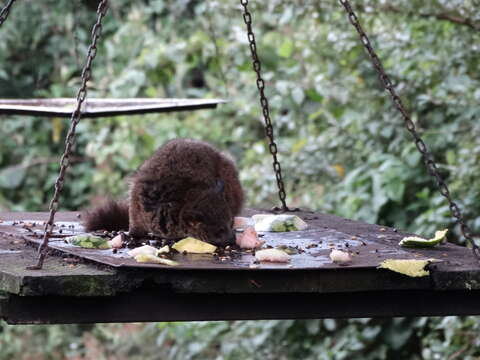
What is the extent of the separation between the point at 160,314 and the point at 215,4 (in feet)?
10.7

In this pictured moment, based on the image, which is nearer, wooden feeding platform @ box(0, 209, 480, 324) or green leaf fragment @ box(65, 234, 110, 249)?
wooden feeding platform @ box(0, 209, 480, 324)

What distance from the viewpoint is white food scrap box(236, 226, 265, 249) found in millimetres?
2642

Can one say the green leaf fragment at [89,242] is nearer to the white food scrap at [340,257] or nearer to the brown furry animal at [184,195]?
the brown furry animal at [184,195]

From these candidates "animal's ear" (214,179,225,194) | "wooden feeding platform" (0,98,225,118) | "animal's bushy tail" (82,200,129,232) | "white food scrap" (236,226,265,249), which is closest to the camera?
"white food scrap" (236,226,265,249)

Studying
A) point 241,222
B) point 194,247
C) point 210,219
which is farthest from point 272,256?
point 241,222

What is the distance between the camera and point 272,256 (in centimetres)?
234

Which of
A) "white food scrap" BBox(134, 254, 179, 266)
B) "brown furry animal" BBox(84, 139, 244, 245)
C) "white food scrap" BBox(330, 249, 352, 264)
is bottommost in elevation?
"white food scrap" BBox(134, 254, 179, 266)

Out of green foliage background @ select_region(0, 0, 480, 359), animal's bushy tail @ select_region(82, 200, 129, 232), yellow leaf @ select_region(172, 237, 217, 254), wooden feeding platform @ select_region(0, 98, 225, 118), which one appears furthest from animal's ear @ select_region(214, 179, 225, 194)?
green foliage background @ select_region(0, 0, 480, 359)

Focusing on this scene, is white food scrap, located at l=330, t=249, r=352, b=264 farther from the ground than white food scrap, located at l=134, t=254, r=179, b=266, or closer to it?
farther from the ground

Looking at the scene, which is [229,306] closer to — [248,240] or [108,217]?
[248,240]

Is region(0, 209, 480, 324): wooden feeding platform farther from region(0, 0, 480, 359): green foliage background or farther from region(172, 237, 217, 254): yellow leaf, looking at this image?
region(0, 0, 480, 359): green foliage background

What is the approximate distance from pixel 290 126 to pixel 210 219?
3.09 m

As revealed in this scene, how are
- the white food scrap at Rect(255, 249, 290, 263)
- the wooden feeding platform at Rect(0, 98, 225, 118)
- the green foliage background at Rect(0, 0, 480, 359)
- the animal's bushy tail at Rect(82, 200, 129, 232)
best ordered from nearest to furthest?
the white food scrap at Rect(255, 249, 290, 263), the animal's bushy tail at Rect(82, 200, 129, 232), the wooden feeding platform at Rect(0, 98, 225, 118), the green foliage background at Rect(0, 0, 480, 359)

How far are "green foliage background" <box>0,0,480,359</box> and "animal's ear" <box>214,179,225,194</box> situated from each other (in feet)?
5.68
